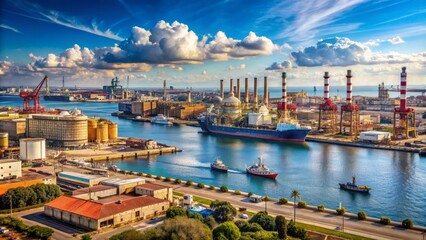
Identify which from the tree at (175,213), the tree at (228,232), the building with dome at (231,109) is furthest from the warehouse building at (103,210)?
the building with dome at (231,109)

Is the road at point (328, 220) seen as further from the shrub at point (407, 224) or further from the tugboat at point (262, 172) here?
the tugboat at point (262, 172)

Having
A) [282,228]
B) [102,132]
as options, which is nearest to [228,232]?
[282,228]

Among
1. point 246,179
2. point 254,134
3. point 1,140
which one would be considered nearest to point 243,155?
point 246,179

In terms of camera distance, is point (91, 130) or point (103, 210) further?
point (91, 130)

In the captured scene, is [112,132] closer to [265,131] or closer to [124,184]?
[265,131]

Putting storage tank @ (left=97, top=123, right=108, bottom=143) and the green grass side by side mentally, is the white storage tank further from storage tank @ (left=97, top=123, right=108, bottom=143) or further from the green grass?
the green grass

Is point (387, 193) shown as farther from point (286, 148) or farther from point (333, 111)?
point (333, 111)

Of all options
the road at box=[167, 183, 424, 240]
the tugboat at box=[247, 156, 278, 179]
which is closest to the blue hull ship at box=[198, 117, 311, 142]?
the tugboat at box=[247, 156, 278, 179]
